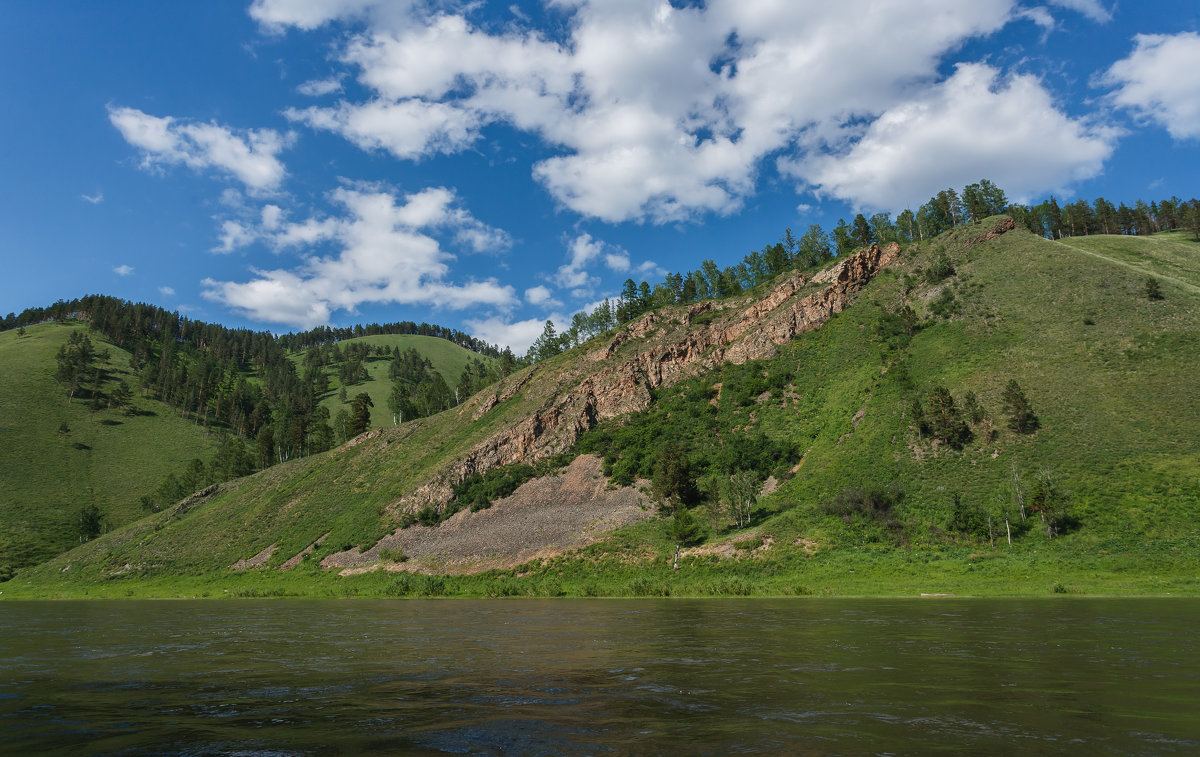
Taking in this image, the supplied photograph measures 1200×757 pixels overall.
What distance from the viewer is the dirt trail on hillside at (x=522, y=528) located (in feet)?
233

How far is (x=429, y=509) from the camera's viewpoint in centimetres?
8600

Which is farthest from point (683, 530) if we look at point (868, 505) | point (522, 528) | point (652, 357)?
point (652, 357)

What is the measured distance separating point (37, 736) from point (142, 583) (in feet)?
304

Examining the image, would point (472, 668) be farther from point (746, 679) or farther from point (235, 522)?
point (235, 522)

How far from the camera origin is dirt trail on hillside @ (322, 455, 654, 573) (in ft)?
233

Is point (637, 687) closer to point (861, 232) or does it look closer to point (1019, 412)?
point (1019, 412)

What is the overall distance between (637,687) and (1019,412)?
66.9 meters

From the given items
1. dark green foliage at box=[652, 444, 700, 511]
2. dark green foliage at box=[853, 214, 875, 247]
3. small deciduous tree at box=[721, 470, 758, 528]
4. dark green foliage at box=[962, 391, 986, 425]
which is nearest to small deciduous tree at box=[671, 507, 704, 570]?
small deciduous tree at box=[721, 470, 758, 528]

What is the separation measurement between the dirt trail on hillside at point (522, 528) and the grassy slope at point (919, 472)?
4057 mm

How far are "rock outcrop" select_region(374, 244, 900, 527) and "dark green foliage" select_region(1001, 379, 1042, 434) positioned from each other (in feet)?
144

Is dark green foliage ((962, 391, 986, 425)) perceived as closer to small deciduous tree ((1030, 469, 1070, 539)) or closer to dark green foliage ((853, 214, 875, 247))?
small deciduous tree ((1030, 469, 1070, 539))

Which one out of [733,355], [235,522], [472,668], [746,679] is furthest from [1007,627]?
[235,522]

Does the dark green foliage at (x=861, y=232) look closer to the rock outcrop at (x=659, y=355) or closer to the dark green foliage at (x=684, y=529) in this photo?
the rock outcrop at (x=659, y=355)

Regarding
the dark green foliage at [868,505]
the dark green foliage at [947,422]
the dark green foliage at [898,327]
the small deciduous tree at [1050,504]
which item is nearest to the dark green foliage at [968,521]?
the small deciduous tree at [1050,504]
